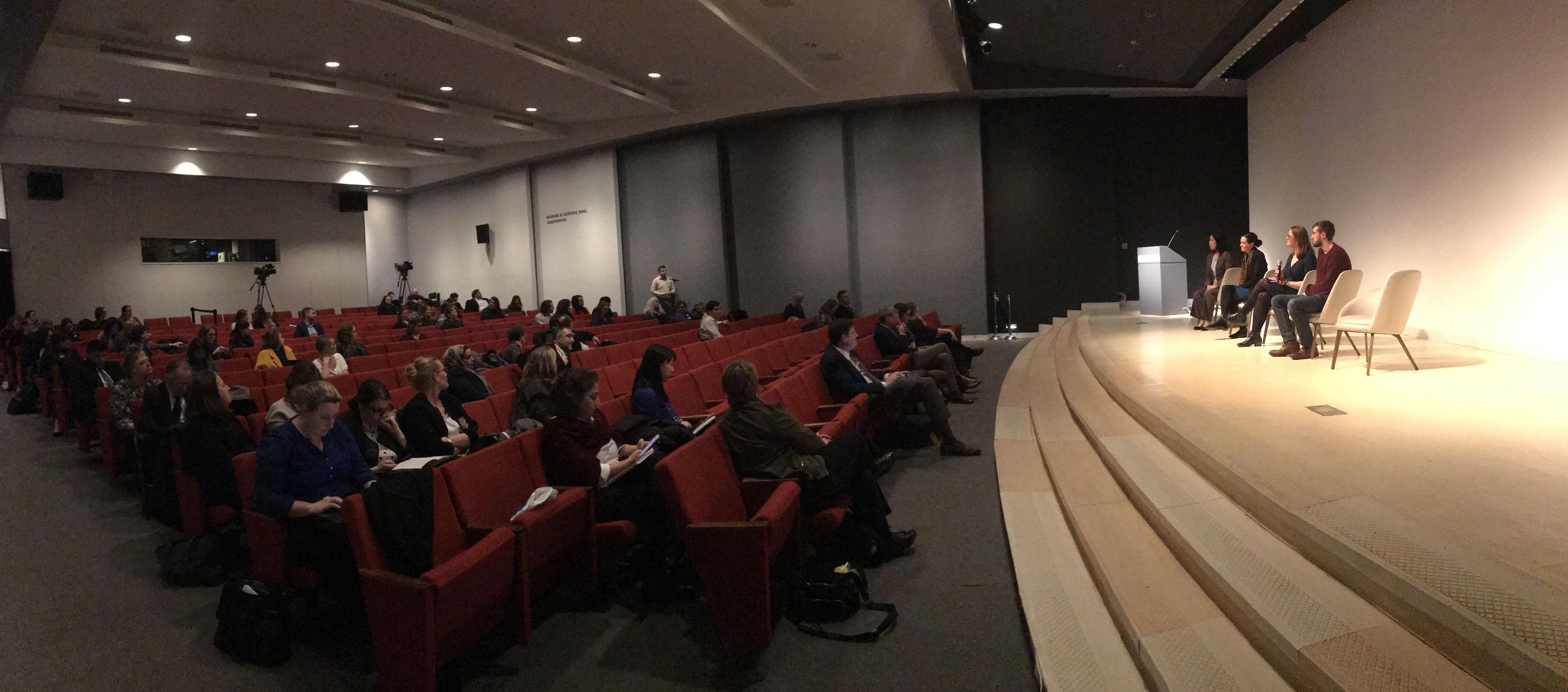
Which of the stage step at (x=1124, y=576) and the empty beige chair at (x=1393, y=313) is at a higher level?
the empty beige chair at (x=1393, y=313)

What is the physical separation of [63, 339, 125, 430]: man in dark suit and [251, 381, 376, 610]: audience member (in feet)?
12.9

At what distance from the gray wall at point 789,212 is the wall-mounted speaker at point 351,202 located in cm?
985

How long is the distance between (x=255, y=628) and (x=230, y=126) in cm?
1434

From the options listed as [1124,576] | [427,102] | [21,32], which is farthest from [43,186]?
[1124,576]

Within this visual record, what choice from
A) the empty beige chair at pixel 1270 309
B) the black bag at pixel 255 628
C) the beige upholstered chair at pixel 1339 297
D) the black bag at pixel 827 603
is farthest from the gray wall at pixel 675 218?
the black bag at pixel 255 628

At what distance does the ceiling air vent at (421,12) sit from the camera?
333 inches

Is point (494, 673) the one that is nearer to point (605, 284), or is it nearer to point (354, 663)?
point (354, 663)

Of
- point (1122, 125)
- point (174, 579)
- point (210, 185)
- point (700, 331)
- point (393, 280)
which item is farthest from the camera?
point (393, 280)

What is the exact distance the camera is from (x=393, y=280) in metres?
20.5

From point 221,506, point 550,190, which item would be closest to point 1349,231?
point 221,506

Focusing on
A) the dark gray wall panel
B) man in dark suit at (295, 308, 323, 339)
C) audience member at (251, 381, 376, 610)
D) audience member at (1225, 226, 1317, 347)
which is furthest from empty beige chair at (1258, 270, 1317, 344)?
man in dark suit at (295, 308, 323, 339)

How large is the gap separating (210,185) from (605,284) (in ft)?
28.7

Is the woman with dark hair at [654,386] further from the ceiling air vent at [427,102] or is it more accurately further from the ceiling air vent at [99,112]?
the ceiling air vent at [99,112]

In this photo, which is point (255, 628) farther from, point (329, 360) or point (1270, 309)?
point (1270, 309)
